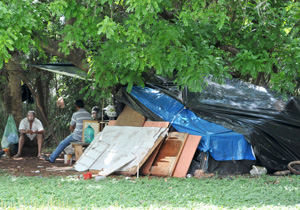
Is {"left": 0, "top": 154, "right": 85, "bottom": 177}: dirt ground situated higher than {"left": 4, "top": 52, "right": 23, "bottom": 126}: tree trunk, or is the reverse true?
{"left": 4, "top": 52, "right": 23, "bottom": 126}: tree trunk

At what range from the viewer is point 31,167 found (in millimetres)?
9656

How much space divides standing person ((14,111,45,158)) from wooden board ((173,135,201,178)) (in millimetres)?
4507

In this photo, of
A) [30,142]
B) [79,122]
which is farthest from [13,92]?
[79,122]

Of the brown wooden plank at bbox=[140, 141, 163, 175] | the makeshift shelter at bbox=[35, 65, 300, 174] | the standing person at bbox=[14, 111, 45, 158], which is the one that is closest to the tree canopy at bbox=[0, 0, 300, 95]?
the makeshift shelter at bbox=[35, 65, 300, 174]

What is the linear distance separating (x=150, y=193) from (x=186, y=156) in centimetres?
197

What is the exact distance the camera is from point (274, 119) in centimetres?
858

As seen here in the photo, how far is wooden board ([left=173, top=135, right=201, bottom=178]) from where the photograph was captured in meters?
8.14

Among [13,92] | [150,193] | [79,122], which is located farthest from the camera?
[13,92]

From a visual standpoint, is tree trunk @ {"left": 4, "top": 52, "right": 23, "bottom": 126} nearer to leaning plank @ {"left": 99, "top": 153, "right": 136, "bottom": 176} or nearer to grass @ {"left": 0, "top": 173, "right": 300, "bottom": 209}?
grass @ {"left": 0, "top": 173, "right": 300, "bottom": 209}

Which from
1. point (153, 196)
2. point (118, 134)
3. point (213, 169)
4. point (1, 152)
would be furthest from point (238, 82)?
point (1, 152)

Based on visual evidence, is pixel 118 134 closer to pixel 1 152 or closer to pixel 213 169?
pixel 213 169

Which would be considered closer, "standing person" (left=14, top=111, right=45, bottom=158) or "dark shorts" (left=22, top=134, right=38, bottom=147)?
"standing person" (left=14, top=111, right=45, bottom=158)

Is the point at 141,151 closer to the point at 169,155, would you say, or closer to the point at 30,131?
the point at 169,155

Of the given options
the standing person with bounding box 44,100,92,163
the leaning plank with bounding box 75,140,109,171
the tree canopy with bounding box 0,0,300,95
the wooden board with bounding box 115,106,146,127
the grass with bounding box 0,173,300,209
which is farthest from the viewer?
the standing person with bounding box 44,100,92,163
